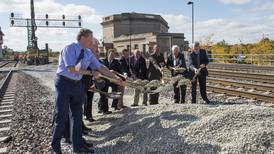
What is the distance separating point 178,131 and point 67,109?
199cm

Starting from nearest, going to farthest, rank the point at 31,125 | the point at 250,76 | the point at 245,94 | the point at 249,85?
the point at 31,125, the point at 245,94, the point at 249,85, the point at 250,76

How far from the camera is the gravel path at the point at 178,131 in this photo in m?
5.52

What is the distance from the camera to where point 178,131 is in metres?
6.41

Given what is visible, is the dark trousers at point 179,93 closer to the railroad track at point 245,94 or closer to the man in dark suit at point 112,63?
the man in dark suit at point 112,63

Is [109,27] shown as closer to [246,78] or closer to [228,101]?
[246,78]

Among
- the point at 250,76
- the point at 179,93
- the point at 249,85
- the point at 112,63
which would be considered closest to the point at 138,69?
the point at 112,63

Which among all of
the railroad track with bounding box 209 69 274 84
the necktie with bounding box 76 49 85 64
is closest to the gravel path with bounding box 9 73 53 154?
the necktie with bounding box 76 49 85 64

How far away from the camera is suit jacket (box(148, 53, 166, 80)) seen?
1095 centimetres

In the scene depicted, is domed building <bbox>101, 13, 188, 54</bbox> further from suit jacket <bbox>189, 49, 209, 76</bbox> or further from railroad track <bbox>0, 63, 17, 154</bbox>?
suit jacket <bbox>189, 49, 209, 76</bbox>

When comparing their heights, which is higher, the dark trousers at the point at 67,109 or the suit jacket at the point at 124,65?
the suit jacket at the point at 124,65

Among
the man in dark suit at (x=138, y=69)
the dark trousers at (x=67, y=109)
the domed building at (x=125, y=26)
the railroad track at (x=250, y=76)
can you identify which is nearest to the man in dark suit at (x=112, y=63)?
the man in dark suit at (x=138, y=69)

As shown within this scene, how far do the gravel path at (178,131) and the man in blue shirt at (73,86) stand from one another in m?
0.62

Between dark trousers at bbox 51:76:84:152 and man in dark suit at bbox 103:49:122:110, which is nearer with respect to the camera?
dark trousers at bbox 51:76:84:152

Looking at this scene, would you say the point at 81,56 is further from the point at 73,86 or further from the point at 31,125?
the point at 31,125
